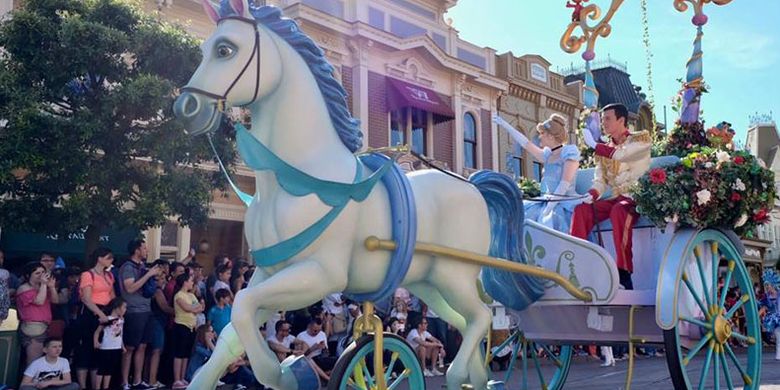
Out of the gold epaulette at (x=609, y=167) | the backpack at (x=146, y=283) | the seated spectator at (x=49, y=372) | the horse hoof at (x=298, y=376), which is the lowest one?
the seated spectator at (x=49, y=372)

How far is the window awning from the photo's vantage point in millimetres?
19703

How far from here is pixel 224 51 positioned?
388 cm

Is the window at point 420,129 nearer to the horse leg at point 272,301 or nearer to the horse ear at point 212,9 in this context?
the horse ear at point 212,9

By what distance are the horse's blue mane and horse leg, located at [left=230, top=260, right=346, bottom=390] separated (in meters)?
0.87

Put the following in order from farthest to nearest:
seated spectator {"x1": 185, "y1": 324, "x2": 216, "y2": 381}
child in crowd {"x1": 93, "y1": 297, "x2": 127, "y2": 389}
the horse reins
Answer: seated spectator {"x1": 185, "y1": 324, "x2": 216, "y2": 381} < child in crowd {"x1": 93, "y1": 297, "x2": 127, "y2": 389} < the horse reins

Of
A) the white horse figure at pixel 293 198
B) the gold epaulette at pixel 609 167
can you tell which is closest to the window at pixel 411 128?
the gold epaulette at pixel 609 167

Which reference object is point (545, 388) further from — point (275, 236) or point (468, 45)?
point (468, 45)

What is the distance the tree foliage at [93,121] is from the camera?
999cm

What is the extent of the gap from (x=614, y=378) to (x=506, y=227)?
611 cm

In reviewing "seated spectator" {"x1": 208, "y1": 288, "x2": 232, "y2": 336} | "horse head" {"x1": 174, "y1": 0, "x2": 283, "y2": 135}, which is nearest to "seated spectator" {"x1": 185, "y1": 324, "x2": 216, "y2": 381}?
"seated spectator" {"x1": 208, "y1": 288, "x2": 232, "y2": 336}

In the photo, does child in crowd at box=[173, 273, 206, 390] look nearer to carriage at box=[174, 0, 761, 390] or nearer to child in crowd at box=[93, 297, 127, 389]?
child in crowd at box=[93, 297, 127, 389]

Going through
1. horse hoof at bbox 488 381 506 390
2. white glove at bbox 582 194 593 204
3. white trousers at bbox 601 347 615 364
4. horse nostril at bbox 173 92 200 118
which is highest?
horse nostril at bbox 173 92 200 118

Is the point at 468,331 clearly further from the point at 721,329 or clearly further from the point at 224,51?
the point at 224,51

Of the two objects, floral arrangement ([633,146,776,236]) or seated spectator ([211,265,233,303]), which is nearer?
floral arrangement ([633,146,776,236])
